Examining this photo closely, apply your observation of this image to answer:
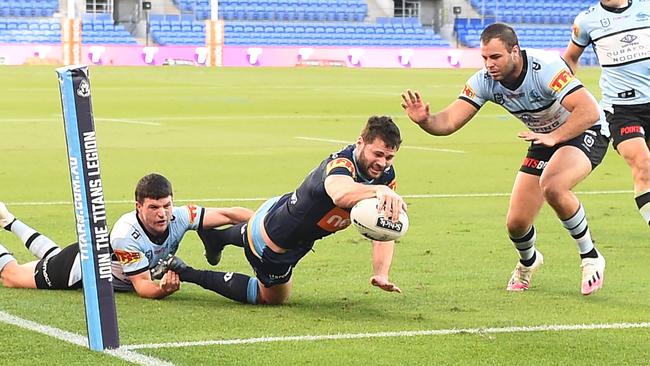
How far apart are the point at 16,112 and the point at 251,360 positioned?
958 inches

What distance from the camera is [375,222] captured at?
7.75 meters

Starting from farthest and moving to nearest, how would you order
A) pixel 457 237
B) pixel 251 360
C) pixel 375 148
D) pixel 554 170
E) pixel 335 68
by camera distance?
pixel 335 68, pixel 457 237, pixel 554 170, pixel 375 148, pixel 251 360

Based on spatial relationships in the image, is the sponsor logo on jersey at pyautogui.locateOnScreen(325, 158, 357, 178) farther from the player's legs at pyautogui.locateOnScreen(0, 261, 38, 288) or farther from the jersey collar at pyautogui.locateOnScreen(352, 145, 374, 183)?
the player's legs at pyautogui.locateOnScreen(0, 261, 38, 288)

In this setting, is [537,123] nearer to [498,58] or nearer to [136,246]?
[498,58]

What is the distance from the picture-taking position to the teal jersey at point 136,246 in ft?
31.1

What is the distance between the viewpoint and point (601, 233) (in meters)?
13.2

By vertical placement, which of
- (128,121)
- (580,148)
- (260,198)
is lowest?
(128,121)

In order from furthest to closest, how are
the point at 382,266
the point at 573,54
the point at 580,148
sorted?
the point at 573,54, the point at 580,148, the point at 382,266

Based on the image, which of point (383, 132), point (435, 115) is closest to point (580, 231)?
point (435, 115)

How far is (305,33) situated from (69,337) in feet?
211

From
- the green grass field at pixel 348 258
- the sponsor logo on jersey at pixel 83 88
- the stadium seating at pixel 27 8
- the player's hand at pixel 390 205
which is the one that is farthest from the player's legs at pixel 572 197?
the stadium seating at pixel 27 8

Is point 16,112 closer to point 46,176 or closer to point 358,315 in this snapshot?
point 46,176

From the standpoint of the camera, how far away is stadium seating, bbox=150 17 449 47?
68625 millimetres

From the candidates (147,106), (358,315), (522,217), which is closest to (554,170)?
(522,217)
